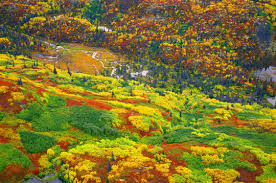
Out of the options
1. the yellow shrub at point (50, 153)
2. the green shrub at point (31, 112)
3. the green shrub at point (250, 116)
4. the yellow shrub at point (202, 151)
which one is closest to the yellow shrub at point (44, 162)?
the yellow shrub at point (50, 153)

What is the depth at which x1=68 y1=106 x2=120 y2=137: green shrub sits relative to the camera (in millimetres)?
31625

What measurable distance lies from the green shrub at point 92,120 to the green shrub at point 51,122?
1397 mm

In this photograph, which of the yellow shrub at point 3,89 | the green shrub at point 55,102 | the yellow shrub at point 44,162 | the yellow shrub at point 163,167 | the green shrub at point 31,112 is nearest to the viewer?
the yellow shrub at point 163,167

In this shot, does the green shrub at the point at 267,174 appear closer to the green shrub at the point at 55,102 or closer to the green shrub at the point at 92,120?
the green shrub at the point at 92,120

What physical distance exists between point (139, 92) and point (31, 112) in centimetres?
4773

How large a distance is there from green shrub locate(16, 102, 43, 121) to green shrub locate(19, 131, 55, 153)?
4.77m

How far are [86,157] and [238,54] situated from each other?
15007 centimetres

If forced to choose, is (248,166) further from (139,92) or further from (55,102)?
(139,92)

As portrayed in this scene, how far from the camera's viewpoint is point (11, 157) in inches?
827

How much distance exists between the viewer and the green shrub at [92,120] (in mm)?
31625

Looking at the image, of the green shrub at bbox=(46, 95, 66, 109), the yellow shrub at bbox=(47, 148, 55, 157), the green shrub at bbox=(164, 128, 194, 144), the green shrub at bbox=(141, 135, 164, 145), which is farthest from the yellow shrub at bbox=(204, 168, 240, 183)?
the green shrub at bbox=(46, 95, 66, 109)

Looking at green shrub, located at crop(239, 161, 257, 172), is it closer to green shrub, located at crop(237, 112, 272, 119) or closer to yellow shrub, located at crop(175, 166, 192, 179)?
yellow shrub, located at crop(175, 166, 192, 179)

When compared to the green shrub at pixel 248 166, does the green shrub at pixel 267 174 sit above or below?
above

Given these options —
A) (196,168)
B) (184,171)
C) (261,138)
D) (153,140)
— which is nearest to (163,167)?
(184,171)
